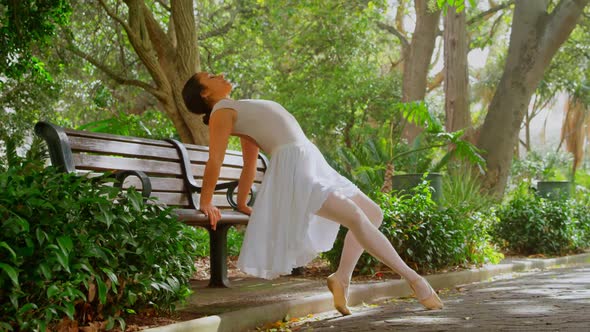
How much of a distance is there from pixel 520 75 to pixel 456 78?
2.18 m

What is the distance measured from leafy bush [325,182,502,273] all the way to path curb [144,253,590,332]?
24 centimetres

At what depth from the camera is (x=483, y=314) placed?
5.38 meters

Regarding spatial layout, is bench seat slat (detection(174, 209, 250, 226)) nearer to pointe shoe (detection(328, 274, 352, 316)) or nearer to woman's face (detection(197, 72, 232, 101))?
woman's face (detection(197, 72, 232, 101))

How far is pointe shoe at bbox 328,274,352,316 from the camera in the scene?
218 inches

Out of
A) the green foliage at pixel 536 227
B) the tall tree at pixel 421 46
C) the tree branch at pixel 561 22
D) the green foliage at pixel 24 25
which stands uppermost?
the tall tree at pixel 421 46

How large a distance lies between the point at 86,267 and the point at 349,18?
21970 millimetres

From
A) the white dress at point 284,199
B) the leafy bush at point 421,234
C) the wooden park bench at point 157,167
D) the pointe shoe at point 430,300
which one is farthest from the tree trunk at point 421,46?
the pointe shoe at point 430,300

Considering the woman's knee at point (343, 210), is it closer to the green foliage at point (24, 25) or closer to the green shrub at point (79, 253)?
the green shrub at point (79, 253)

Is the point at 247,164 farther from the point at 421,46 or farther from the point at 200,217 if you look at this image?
the point at 421,46

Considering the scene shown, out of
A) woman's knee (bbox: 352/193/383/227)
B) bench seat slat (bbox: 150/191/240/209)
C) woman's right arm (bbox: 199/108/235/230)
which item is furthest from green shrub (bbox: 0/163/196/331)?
bench seat slat (bbox: 150/191/240/209)

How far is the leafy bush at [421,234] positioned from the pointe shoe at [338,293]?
7.08 ft

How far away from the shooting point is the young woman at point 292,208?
5152 millimetres

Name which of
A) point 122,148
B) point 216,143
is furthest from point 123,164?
point 216,143

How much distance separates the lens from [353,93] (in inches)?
1045
